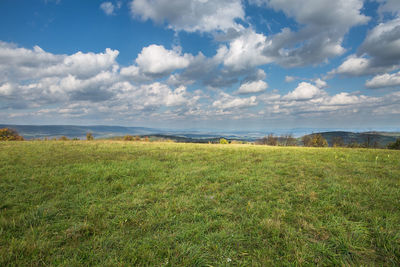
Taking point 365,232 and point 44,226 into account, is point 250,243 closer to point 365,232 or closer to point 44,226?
point 365,232

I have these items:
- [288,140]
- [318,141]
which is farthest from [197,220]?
[318,141]

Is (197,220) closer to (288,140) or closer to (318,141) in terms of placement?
(288,140)

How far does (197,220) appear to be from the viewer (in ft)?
15.6

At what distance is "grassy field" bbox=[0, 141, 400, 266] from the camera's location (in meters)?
3.37

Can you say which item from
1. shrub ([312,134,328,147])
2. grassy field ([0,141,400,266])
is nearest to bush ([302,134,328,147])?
shrub ([312,134,328,147])

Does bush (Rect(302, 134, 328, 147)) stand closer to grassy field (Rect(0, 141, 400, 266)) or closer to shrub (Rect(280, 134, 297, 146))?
shrub (Rect(280, 134, 297, 146))

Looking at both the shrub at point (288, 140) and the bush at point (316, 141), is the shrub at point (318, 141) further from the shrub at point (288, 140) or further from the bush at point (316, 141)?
the shrub at point (288, 140)

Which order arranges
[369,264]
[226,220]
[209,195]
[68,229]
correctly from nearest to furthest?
1. [369,264]
2. [68,229]
3. [226,220]
4. [209,195]

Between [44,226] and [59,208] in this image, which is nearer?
[44,226]

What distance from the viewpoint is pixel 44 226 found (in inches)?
168

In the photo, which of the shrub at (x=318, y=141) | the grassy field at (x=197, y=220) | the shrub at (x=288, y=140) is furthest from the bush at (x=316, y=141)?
the grassy field at (x=197, y=220)

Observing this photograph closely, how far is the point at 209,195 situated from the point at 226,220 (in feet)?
5.76

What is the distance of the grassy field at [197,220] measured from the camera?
337cm

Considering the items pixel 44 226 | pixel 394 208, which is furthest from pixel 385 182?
pixel 44 226
